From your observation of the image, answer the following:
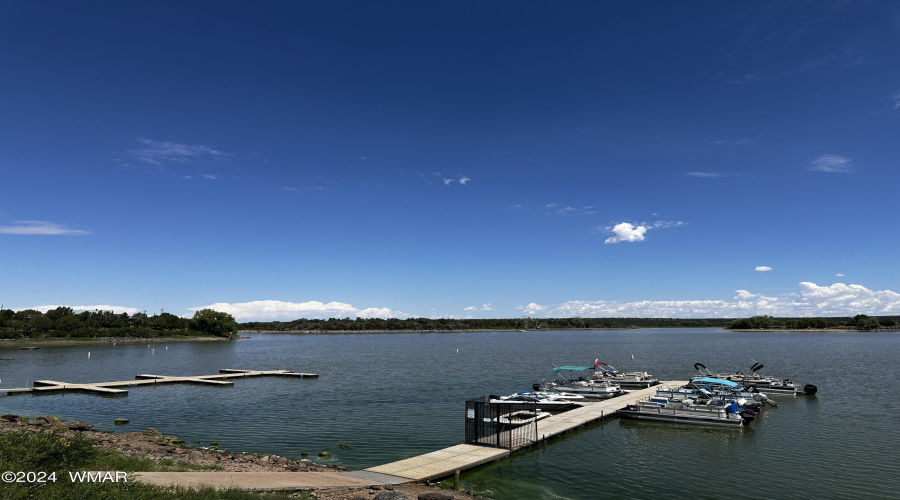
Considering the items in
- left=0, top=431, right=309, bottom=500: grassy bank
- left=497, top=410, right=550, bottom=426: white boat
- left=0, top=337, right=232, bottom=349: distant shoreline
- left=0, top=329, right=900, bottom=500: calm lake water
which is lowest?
left=0, top=337, right=232, bottom=349: distant shoreline

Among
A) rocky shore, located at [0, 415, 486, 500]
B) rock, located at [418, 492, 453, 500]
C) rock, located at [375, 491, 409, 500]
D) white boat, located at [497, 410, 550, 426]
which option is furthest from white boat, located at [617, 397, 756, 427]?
rock, located at [375, 491, 409, 500]

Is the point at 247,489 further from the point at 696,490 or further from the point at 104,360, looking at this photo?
the point at 104,360

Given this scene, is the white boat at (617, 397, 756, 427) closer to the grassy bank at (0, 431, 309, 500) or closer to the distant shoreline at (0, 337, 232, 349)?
the grassy bank at (0, 431, 309, 500)

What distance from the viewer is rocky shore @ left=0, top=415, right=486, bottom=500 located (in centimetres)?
1870

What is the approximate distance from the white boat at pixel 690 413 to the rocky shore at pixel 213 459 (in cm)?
2489

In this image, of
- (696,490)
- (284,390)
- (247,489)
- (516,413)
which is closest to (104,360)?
(284,390)

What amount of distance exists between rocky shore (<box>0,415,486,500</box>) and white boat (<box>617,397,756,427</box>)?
2489cm

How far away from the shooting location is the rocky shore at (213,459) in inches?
736

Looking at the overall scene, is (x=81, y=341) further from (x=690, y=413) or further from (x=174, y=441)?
(x=690, y=413)

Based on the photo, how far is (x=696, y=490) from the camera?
2334 cm

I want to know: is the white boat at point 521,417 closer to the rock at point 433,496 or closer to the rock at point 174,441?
the rock at point 433,496

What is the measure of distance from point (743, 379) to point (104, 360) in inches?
4336

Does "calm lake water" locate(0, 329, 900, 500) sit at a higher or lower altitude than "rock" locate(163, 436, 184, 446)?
lower

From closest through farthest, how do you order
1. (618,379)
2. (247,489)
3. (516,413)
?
1. (247,489)
2. (516,413)
3. (618,379)
